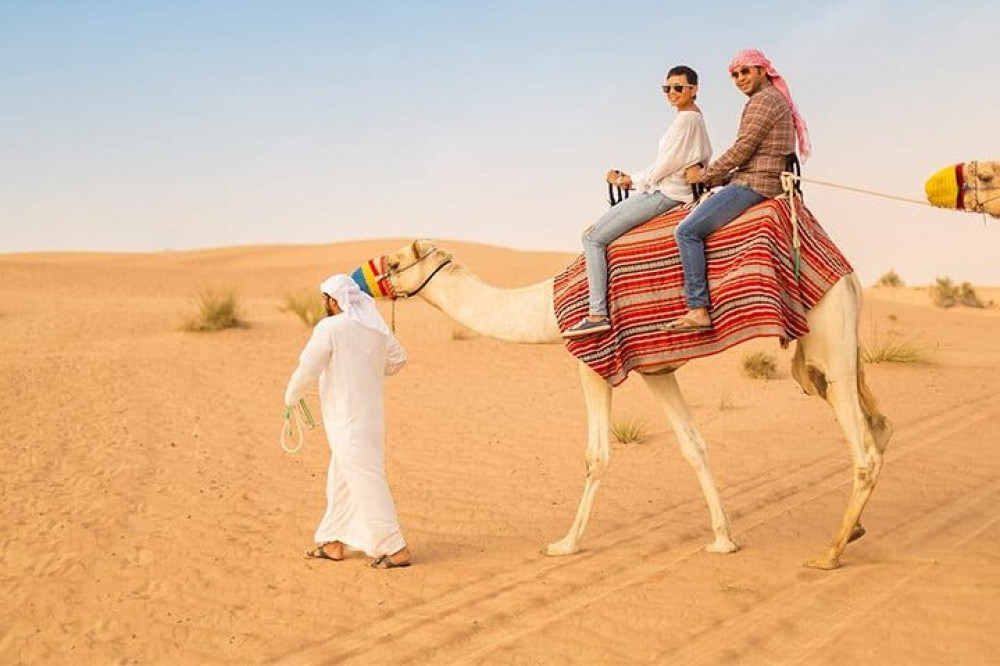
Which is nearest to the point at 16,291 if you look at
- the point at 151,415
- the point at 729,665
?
the point at 151,415

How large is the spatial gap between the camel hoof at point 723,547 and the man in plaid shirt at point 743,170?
161 centimetres

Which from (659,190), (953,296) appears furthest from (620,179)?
(953,296)

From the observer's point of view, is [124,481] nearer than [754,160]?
No

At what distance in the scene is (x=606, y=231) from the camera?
7.39 m

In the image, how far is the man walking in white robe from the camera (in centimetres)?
746

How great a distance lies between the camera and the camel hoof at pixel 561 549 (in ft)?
25.7

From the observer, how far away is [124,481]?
10.6 metres

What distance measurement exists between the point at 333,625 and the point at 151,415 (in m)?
7.44

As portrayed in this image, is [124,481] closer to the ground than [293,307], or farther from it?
closer to the ground

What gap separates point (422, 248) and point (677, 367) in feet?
6.77

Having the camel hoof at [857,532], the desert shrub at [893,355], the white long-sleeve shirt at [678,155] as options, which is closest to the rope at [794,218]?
the white long-sleeve shirt at [678,155]

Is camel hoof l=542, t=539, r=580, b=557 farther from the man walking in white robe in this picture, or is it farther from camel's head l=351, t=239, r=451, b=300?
camel's head l=351, t=239, r=451, b=300

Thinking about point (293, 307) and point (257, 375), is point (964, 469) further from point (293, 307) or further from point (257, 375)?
point (293, 307)

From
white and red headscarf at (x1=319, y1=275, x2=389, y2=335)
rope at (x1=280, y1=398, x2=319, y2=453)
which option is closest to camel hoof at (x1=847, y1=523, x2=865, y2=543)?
white and red headscarf at (x1=319, y1=275, x2=389, y2=335)
